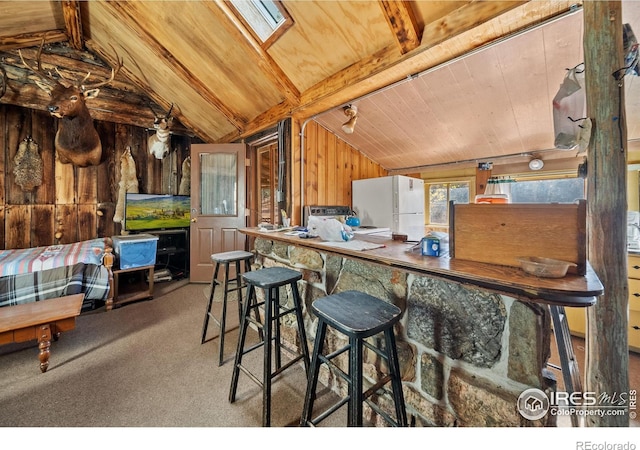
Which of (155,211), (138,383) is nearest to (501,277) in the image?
(138,383)

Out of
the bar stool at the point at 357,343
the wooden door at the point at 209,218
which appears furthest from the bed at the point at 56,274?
the bar stool at the point at 357,343

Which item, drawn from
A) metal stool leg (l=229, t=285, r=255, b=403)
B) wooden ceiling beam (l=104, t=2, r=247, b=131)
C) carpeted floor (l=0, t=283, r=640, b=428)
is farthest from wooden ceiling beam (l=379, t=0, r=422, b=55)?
wooden ceiling beam (l=104, t=2, r=247, b=131)

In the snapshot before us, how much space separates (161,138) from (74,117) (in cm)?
99

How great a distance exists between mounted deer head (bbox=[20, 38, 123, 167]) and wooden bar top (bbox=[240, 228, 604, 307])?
380 centimetres

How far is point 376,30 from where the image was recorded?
1649 mm

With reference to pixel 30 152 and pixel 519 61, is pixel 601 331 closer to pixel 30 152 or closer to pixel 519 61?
pixel 519 61

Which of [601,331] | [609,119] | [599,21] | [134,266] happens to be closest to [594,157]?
[609,119]

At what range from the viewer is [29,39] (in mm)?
2928

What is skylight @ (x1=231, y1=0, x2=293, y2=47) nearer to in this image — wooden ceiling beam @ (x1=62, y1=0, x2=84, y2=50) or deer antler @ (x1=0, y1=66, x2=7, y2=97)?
wooden ceiling beam @ (x1=62, y1=0, x2=84, y2=50)

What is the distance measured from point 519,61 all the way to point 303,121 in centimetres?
184

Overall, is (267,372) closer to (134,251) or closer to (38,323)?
(38,323)

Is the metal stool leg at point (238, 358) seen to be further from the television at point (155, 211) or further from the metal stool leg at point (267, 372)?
the television at point (155, 211)

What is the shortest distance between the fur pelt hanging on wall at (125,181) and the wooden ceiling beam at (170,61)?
1.75m

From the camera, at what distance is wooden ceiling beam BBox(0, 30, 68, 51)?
2780mm
